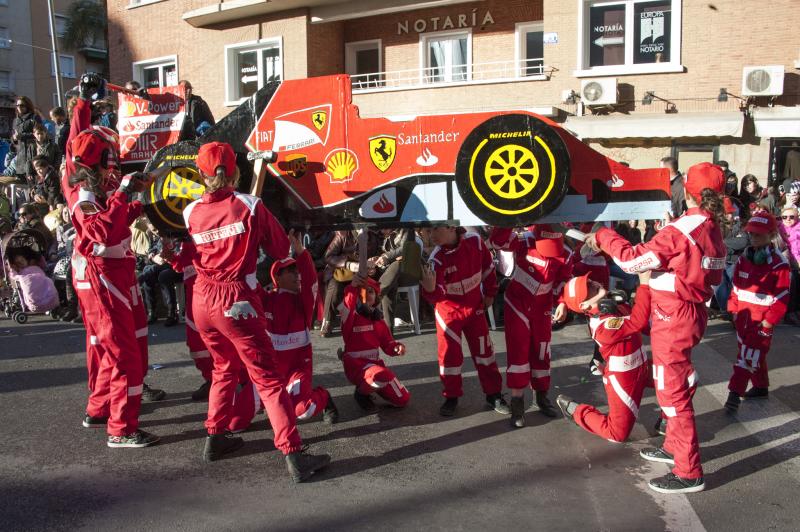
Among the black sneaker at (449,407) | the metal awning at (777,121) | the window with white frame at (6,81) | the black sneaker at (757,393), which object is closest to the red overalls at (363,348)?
the black sneaker at (449,407)

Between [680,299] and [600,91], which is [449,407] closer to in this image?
[680,299]

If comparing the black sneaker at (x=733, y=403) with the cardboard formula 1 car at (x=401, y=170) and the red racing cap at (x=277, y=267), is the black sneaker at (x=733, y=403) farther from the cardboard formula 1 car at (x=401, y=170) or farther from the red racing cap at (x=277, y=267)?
the red racing cap at (x=277, y=267)

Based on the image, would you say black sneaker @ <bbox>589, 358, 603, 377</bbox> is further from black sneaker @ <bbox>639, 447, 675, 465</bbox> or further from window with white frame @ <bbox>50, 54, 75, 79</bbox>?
window with white frame @ <bbox>50, 54, 75, 79</bbox>

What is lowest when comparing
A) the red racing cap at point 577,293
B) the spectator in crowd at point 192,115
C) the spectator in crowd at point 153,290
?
the spectator in crowd at point 153,290

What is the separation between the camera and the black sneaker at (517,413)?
5.31m

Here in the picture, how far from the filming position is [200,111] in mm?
5977

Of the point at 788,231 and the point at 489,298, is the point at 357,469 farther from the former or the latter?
the point at 788,231

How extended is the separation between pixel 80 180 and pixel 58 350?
381 cm

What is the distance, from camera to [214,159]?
427 cm

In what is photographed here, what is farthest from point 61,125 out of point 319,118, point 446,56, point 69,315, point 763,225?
point 763,225

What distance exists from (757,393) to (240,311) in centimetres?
458

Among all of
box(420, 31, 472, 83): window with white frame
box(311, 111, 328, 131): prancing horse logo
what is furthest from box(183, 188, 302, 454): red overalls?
box(420, 31, 472, 83): window with white frame

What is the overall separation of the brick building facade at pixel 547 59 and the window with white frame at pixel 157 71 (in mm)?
249

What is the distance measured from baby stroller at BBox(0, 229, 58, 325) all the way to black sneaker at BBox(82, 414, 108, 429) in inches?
200
